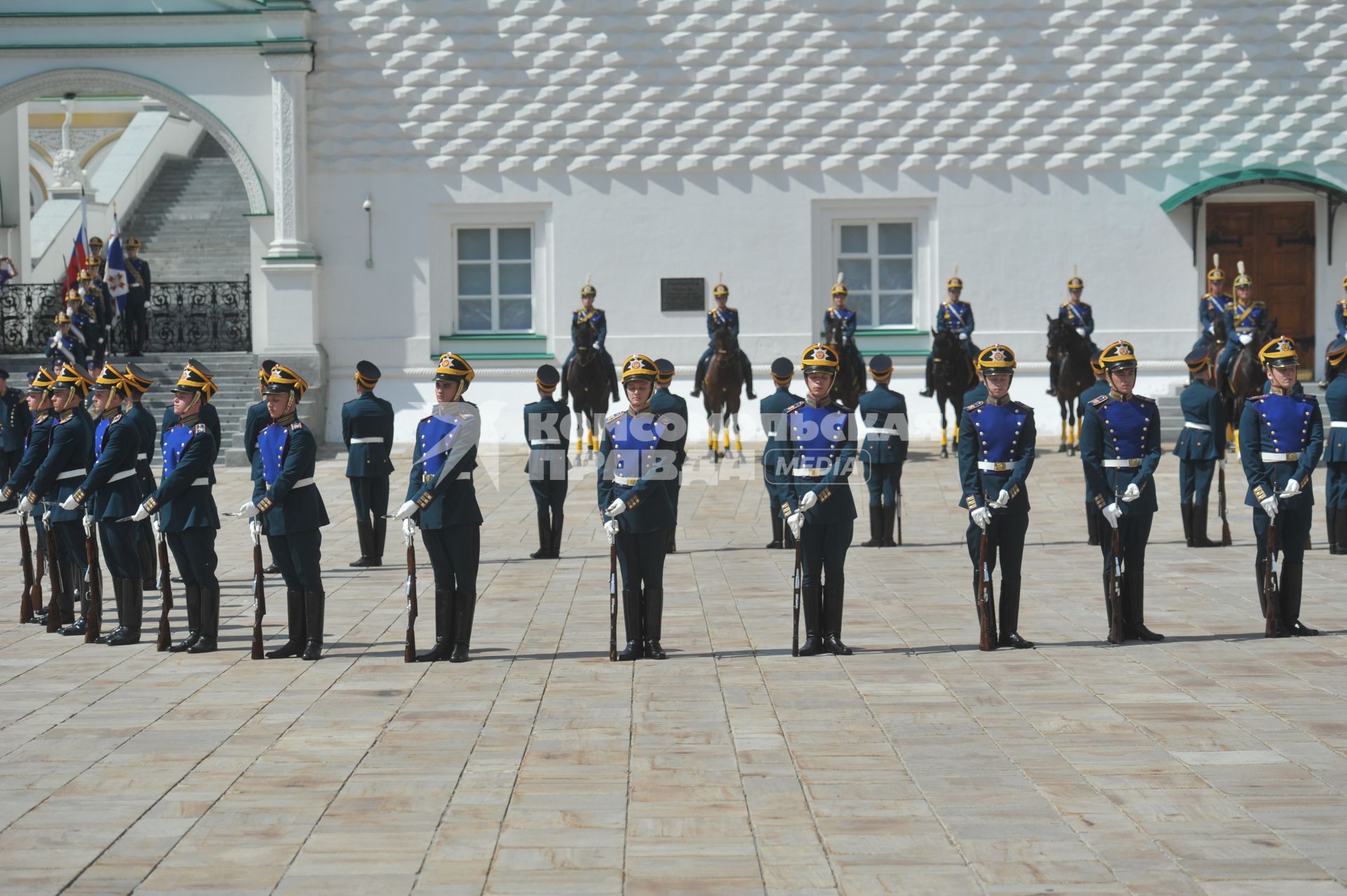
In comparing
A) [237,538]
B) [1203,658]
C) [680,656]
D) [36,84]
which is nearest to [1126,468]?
[1203,658]

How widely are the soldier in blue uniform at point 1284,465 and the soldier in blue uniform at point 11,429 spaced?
30.5 feet

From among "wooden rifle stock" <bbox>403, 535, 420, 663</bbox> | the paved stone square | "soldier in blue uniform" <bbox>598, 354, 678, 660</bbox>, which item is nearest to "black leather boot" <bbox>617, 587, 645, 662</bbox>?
"soldier in blue uniform" <bbox>598, 354, 678, 660</bbox>

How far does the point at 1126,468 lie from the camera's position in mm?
10227

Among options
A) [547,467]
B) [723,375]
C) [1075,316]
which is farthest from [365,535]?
[1075,316]

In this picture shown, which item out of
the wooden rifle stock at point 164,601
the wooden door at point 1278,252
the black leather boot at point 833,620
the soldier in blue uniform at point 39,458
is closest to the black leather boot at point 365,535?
the soldier in blue uniform at point 39,458

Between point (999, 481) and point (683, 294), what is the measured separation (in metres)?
14.9

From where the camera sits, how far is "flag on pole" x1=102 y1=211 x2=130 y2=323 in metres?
23.5

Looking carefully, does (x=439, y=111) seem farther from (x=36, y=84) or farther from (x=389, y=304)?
(x=36, y=84)

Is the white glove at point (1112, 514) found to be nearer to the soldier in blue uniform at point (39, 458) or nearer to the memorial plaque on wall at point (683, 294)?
the soldier in blue uniform at point (39, 458)

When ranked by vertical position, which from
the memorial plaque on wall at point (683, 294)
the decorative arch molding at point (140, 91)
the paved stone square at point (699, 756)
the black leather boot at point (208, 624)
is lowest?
the paved stone square at point (699, 756)

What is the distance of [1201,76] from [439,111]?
36.4 feet

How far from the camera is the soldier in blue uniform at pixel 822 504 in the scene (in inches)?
384

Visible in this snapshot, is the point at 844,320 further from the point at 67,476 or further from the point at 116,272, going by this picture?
the point at 67,476

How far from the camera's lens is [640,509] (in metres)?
9.73
